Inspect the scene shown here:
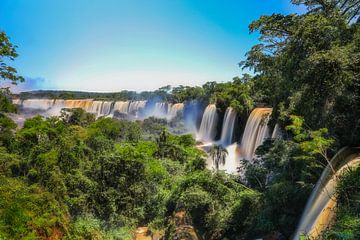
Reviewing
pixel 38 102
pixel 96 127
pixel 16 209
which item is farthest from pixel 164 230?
pixel 38 102

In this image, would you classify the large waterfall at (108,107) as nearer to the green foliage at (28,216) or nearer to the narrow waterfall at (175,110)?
the narrow waterfall at (175,110)

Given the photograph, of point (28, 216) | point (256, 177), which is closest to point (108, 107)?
point (256, 177)

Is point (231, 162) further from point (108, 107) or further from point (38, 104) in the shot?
point (38, 104)

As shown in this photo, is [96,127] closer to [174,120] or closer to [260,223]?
[174,120]

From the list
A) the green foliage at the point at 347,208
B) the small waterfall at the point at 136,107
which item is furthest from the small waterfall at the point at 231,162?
the small waterfall at the point at 136,107

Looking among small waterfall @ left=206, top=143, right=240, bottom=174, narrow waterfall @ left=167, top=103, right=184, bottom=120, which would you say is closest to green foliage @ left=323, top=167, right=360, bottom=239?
small waterfall @ left=206, top=143, right=240, bottom=174

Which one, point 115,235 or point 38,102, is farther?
point 38,102
